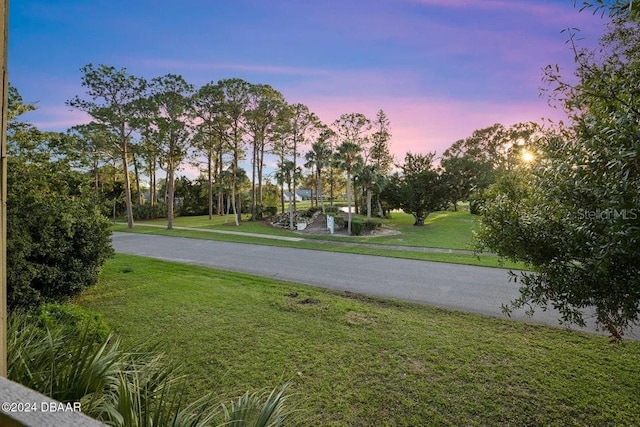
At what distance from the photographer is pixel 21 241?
213 inches

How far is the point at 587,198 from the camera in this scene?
244 centimetres

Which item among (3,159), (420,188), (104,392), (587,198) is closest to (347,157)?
(420,188)

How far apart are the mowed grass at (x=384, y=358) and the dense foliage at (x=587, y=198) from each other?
1370 millimetres

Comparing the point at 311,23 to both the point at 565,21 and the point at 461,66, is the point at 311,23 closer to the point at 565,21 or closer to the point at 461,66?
the point at 461,66

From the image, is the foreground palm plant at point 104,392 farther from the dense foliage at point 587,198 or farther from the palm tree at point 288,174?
the palm tree at point 288,174

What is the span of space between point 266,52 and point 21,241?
612 cm

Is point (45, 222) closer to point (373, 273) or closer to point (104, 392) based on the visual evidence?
point (104, 392)

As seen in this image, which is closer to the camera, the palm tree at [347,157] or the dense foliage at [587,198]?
the dense foliage at [587,198]

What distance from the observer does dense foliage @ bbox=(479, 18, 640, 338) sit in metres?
1.98

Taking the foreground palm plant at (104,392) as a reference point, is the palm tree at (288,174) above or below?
above

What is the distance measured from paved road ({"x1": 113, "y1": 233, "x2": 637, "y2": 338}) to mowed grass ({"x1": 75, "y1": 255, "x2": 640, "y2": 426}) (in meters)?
0.97

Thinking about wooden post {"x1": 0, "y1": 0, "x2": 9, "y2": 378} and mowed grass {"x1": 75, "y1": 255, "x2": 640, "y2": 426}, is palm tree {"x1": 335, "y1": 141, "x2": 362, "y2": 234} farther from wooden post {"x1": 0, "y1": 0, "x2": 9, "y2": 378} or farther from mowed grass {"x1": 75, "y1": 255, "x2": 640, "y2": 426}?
wooden post {"x1": 0, "y1": 0, "x2": 9, "y2": 378}

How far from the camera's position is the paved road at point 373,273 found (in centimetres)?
764

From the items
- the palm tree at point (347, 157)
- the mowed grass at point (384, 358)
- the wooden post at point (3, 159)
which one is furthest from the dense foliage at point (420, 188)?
the wooden post at point (3, 159)
